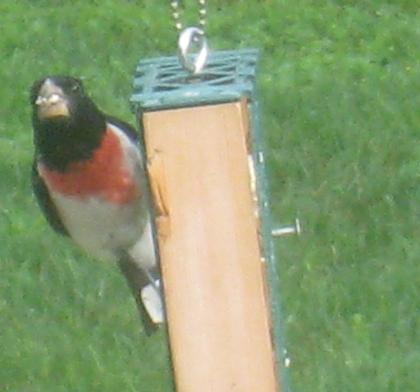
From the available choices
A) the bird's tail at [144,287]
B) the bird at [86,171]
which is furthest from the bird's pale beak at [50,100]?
the bird's tail at [144,287]

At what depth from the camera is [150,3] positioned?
790 centimetres

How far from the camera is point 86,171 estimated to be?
3947 mm

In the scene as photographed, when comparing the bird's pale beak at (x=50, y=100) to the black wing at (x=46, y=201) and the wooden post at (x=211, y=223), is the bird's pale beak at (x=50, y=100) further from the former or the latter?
the black wing at (x=46, y=201)

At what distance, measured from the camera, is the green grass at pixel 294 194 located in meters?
5.16

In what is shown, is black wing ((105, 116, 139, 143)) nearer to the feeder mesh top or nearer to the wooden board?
the feeder mesh top

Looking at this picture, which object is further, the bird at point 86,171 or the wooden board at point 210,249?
the bird at point 86,171

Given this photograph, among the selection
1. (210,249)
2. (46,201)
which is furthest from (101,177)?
(210,249)

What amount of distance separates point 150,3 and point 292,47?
0.89 metres

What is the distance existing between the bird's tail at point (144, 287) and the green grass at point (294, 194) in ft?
1.41

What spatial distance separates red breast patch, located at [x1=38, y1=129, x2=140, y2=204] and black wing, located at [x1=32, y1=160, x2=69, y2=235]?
0.11m

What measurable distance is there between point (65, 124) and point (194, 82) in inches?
32.5

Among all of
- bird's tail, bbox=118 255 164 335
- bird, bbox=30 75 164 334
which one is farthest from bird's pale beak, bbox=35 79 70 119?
bird's tail, bbox=118 255 164 335

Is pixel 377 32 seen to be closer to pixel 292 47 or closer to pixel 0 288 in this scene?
pixel 292 47

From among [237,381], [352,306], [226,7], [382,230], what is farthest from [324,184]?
[237,381]
